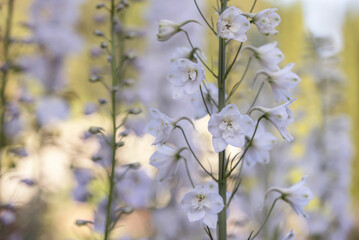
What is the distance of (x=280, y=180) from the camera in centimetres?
293

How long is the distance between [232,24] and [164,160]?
35cm

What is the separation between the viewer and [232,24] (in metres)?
0.86

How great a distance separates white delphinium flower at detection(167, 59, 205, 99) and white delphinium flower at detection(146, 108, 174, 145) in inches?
2.3

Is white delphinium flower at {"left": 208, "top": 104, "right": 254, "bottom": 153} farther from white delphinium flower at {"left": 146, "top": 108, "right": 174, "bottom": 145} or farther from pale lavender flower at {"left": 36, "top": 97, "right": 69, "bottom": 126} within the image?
pale lavender flower at {"left": 36, "top": 97, "right": 69, "bottom": 126}

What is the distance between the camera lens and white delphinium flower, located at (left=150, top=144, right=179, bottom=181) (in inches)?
39.0

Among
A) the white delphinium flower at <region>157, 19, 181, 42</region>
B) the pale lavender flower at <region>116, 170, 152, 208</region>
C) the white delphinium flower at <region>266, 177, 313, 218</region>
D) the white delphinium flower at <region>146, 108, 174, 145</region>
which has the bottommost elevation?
the pale lavender flower at <region>116, 170, 152, 208</region>

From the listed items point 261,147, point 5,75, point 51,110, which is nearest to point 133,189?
point 51,110

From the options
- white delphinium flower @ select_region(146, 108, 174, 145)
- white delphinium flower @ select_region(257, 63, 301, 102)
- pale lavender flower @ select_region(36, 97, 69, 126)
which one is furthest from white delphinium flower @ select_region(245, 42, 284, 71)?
pale lavender flower @ select_region(36, 97, 69, 126)

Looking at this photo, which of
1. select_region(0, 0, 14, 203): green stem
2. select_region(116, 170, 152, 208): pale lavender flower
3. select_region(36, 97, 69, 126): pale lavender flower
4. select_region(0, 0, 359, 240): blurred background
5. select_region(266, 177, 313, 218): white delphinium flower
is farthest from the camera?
select_region(36, 97, 69, 126): pale lavender flower

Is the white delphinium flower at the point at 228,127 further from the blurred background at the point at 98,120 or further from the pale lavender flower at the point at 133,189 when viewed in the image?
the pale lavender flower at the point at 133,189

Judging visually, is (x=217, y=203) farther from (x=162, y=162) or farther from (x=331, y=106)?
(x=331, y=106)

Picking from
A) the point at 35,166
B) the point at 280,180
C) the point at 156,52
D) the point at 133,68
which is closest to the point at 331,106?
the point at 280,180

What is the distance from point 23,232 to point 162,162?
1422mm

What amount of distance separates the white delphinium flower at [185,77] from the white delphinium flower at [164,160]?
148 mm
